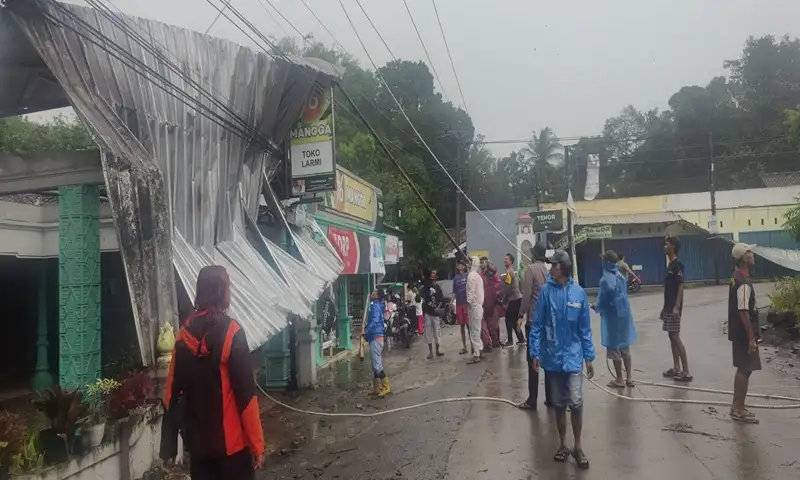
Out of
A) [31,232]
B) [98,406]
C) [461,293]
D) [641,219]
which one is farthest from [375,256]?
[641,219]

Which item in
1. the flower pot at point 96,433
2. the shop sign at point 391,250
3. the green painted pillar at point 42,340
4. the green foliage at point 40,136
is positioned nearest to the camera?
the flower pot at point 96,433

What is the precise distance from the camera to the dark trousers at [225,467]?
3.39 meters

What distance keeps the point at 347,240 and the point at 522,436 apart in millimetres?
7576

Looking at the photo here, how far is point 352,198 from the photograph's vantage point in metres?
14.9

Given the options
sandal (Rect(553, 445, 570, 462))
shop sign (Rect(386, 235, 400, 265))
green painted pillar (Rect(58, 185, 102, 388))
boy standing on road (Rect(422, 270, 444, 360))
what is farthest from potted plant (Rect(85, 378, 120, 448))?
shop sign (Rect(386, 235, 400, 265))

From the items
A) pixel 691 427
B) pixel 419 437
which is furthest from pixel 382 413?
pixel 691 427

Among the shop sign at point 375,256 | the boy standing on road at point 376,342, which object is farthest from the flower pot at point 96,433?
the shop sign at point 375,256

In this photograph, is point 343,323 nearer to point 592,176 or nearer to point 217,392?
point 217,392

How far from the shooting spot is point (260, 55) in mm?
8406

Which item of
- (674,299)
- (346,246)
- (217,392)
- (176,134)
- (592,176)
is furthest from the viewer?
(592,176)

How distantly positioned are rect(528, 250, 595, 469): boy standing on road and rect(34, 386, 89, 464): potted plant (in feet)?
A: 12.8

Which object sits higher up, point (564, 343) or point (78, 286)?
point (78, 286)

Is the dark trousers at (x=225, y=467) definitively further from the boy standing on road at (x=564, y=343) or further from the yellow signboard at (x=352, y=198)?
the yellow signboard at (x=352, y=198)

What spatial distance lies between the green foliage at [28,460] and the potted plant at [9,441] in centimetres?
6
